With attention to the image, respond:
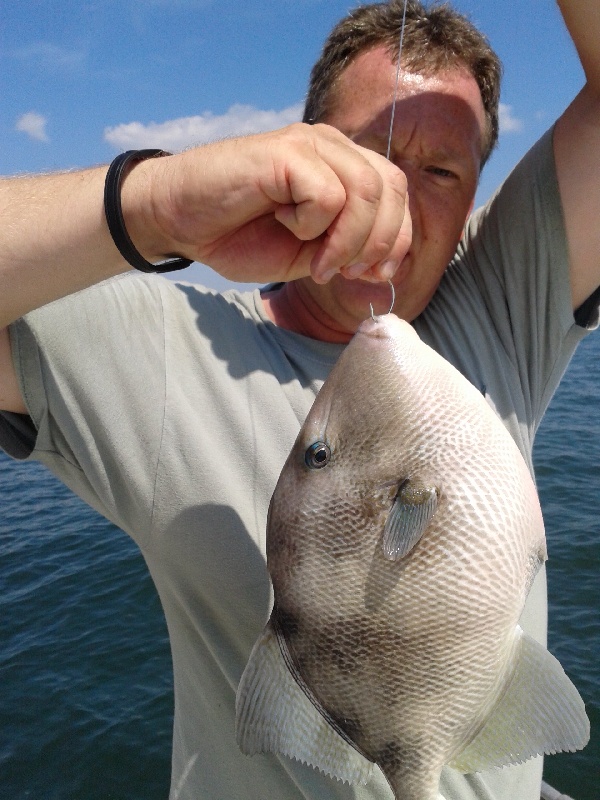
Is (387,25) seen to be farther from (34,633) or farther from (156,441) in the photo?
(34,633)

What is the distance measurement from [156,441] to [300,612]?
67 centimetres

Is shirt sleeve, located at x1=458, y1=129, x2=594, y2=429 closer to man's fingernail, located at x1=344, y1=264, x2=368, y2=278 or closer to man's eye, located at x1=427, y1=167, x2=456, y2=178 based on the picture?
man's eye, located at x1=427, y1=167, x2=456, y2=178

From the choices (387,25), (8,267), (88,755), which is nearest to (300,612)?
(8,267)

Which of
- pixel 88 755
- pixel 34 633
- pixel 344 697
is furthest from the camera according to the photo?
pixel 34 633

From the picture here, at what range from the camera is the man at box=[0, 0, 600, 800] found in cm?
139

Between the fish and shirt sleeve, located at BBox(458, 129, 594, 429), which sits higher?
shirt sleeve, located at BBox(458, 129, 594, 429)

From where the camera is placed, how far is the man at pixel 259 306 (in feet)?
4.58

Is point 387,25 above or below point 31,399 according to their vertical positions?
above

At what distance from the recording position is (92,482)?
183 cm

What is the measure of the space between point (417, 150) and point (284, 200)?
99 centimetres

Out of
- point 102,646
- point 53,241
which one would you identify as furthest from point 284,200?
point 102,646

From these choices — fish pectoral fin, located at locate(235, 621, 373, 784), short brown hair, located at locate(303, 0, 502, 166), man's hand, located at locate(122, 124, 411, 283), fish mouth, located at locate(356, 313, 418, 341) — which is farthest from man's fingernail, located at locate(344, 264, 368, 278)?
short brown hair, located at locate(303, 0, 502, 166)

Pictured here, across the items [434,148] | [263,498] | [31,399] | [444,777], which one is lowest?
[444,777]

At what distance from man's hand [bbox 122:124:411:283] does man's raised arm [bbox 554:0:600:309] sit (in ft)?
3.01
